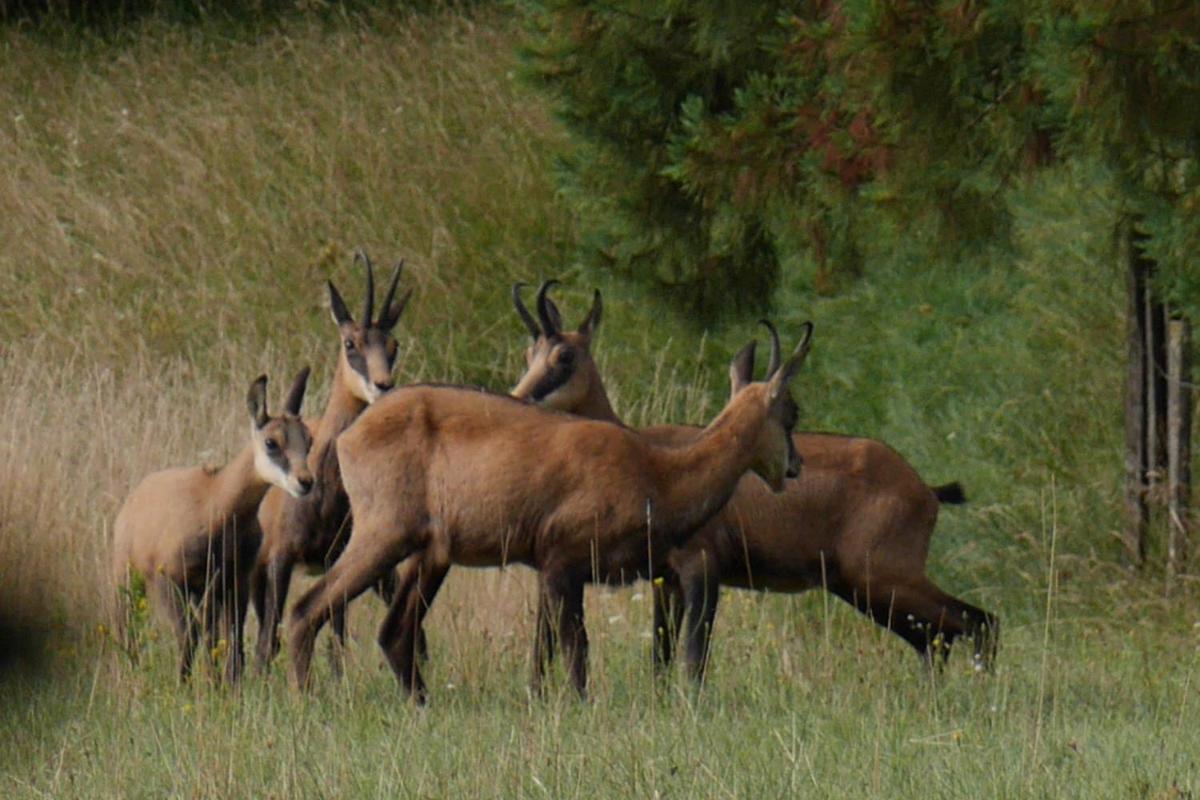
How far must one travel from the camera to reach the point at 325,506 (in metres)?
7.56

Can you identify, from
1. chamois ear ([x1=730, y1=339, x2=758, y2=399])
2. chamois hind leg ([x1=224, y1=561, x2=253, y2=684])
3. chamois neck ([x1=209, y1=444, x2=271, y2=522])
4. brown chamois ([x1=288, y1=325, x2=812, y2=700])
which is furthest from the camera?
chamois neck ([x1=209, y1=444, x2=271, y2=522])

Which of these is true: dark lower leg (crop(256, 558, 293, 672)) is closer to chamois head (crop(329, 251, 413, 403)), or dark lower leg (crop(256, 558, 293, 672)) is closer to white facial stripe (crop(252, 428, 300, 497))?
white facial stripe (crop(252, 428, 300, 497))

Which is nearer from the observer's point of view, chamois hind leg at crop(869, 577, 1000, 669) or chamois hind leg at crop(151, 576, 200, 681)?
chamois hind leg at crop(151, 576, 200, 681)

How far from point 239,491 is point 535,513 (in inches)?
59.6

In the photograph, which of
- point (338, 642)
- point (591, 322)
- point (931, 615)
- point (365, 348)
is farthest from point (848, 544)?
point (365, 348)

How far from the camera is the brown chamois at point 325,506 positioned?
7.50 metres

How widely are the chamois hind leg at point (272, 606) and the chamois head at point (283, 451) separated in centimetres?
33

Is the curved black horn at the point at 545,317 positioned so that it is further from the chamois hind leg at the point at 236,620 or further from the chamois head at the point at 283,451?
the chamois hind leg at the point at 236,620

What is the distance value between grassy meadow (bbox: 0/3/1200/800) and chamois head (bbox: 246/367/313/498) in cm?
71

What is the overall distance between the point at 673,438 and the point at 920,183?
132 centimetres

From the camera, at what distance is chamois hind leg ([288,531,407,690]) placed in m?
6.60

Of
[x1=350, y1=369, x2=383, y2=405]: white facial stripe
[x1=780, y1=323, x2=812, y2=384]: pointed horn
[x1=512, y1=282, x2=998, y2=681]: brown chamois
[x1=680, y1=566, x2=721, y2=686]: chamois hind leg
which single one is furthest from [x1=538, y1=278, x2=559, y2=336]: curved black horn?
[x1=780, y1=323, x2=812, y2=384]: pointed horn

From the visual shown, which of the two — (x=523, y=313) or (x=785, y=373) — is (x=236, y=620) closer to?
(x=523, y=313)

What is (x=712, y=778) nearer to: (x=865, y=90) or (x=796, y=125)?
(x=865, y=90)
